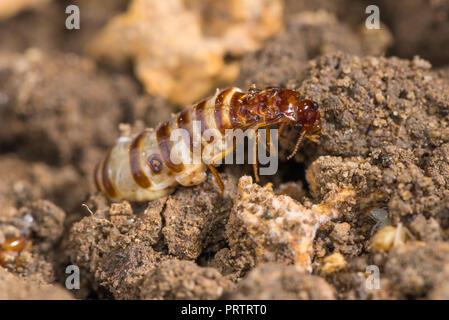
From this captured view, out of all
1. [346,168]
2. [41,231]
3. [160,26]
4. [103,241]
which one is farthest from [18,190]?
[346,168]

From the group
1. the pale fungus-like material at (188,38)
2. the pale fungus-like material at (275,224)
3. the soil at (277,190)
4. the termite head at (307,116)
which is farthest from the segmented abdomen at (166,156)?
the pale fungus-like material at (188,38)

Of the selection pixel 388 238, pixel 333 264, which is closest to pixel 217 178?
pixel 333 264

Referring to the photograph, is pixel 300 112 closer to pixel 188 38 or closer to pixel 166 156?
pixel 166 156

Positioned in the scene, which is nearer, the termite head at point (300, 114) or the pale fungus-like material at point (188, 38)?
the termite head at point (300, 114)

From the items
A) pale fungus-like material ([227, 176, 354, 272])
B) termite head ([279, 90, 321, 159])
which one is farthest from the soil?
termite head ([279, 90, 321, 159])

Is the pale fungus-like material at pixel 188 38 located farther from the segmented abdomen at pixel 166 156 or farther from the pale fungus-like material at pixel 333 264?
the pale fungus-like material at pixel 333 264

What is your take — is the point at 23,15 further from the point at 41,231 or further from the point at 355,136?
the point at 355,136
